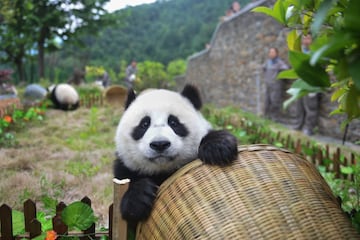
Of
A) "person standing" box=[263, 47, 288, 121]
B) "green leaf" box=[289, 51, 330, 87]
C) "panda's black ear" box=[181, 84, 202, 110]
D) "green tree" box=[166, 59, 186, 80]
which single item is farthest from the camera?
"green tree" box=[166, 59, 186, 80]

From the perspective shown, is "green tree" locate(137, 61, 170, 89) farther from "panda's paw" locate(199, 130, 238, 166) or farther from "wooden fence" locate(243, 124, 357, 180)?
"panda's paw" locate(199, 130, 238, 166)

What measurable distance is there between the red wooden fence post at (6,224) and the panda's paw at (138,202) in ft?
2.45

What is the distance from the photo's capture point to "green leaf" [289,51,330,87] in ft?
3.70

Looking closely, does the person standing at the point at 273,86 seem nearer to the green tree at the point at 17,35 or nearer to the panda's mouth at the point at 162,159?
the panda's mouth at the point at 162,159

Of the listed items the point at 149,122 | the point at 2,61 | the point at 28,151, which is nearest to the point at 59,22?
the point at 2,61

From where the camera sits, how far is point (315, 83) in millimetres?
1153

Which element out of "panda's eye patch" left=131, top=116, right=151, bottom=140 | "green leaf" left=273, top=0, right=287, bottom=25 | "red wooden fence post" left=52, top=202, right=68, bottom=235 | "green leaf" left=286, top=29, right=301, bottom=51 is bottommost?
"red wooden fence post" left=52, top=202, right=68, bottom=235

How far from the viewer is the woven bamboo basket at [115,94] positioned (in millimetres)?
11539

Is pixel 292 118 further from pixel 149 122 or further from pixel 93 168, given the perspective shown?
pixel 149 122

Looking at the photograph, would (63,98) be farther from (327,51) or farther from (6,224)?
(327,51)

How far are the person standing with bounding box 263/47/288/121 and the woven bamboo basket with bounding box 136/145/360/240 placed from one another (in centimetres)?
667

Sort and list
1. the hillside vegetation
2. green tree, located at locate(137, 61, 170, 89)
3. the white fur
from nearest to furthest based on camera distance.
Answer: the white fur → green tree, located at locate(137, 61, 170, 89) → the hillside vegetation

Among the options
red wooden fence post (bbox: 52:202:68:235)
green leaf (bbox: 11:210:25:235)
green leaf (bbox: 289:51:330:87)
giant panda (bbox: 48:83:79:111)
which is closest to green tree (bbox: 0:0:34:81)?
giant panda (bbox: 48:83:79:111)

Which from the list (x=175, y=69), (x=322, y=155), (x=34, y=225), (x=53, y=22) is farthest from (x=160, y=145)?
(x=175, y=69)
